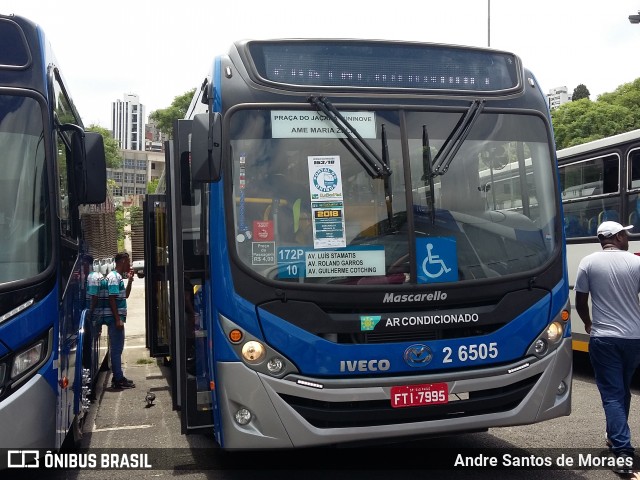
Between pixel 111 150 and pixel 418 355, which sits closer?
pixel 418 355

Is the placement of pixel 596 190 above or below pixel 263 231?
above

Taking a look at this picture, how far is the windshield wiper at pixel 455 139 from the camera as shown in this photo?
500cm

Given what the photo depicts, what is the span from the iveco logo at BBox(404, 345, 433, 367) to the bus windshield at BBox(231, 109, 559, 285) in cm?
44

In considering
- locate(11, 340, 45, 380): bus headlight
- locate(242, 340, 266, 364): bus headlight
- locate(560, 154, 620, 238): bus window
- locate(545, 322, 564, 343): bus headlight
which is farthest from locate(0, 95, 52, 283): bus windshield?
locate(560, 154, 620, 238): bus window

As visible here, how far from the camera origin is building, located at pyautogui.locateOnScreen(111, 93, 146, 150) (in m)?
168

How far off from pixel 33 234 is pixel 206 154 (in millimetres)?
1187

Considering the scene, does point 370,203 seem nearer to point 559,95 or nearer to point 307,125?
point 307,125

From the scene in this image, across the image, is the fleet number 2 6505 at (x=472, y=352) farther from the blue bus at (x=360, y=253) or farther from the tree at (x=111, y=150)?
the tree at (x=111, y=150)

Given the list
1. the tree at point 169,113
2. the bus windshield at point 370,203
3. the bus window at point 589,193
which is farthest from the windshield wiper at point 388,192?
the tree at point 169,113

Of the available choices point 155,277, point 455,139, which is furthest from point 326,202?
point 155,277

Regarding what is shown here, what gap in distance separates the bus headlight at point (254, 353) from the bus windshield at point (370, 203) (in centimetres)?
44

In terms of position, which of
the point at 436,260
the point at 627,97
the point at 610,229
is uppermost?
the point at 627,97

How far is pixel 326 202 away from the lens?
189 inches

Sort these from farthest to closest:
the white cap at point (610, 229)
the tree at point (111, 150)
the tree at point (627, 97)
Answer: the tree at point (111, 150) < the tree at point (627, 97) < the white cap at point (610, 229)
